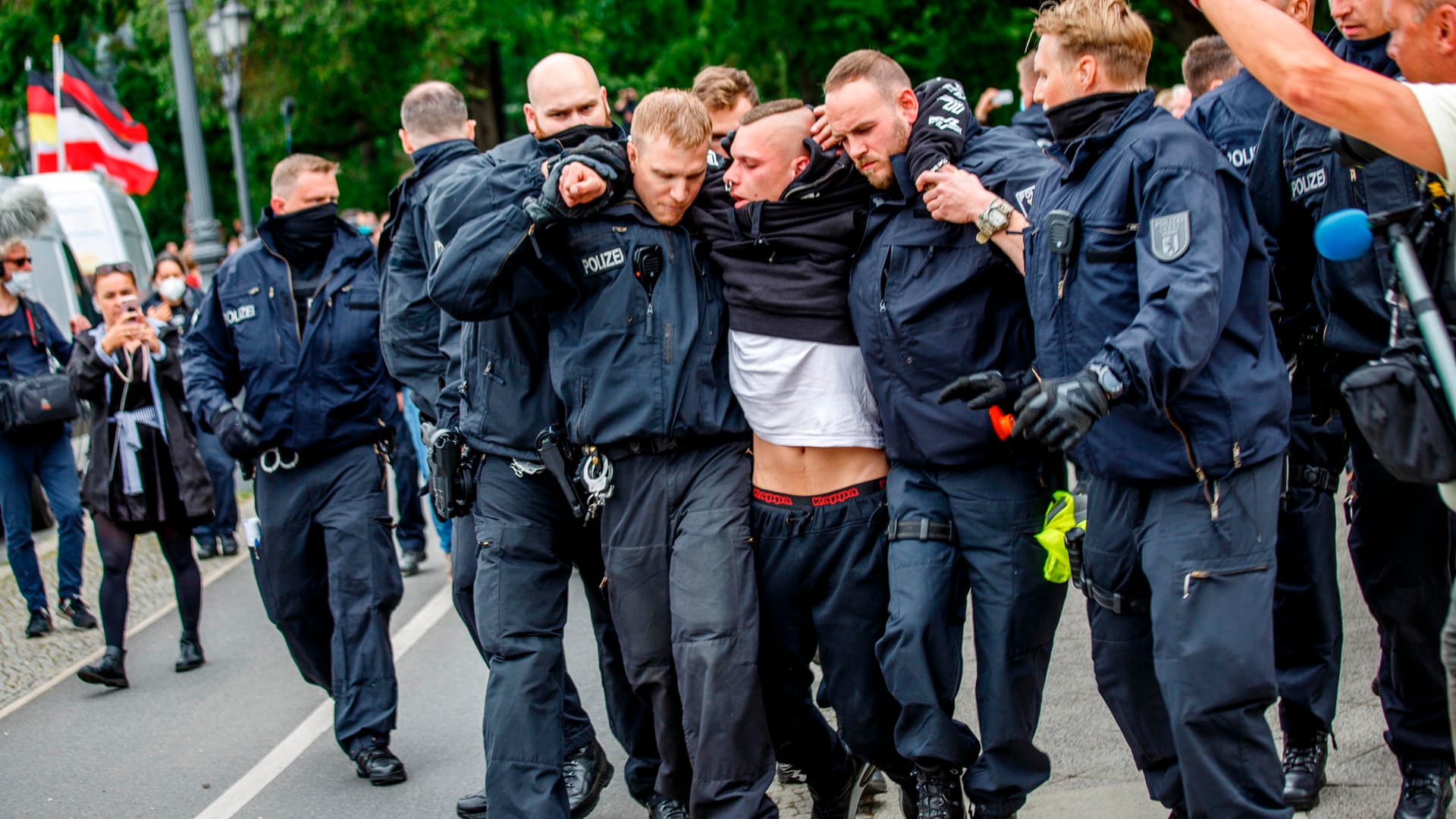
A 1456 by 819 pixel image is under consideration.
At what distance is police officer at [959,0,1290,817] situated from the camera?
10.7 ft

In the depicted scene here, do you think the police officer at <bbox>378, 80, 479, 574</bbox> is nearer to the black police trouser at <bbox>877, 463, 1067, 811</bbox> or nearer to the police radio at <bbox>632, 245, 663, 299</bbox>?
the police radio at <bbox>632, 245, 663, 299</bbox>

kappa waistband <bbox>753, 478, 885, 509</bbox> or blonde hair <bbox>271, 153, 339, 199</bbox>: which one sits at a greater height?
blonde hair <bbox>271, 153, 339, 199</bbox>

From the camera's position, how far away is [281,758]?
5816mm

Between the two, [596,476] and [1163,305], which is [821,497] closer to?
[596,476]

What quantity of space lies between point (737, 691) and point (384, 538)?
2146 mm

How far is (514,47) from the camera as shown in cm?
2698

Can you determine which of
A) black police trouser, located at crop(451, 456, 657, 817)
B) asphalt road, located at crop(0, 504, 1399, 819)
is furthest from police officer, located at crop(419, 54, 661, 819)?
asphalt road, located at crop(0, 504, 1399, 819)

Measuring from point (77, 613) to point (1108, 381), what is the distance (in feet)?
22.5

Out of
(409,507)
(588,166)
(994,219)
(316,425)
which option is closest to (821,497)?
(994,219)

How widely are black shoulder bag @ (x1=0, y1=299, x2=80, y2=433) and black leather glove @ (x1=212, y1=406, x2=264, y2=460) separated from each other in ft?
9.29

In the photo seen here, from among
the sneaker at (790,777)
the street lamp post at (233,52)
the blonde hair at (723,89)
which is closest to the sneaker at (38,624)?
the blonde hair at (723,89)

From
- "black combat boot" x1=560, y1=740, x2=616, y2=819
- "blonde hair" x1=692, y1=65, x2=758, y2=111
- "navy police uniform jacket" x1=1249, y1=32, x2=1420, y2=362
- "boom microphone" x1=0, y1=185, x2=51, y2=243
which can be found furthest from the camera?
"boom microphone" x1=0, y1=185, x2=51, y2=243

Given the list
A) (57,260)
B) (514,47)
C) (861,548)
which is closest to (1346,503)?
(861,548)

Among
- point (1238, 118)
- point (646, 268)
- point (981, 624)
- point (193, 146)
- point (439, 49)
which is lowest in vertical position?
point (981, 624)
